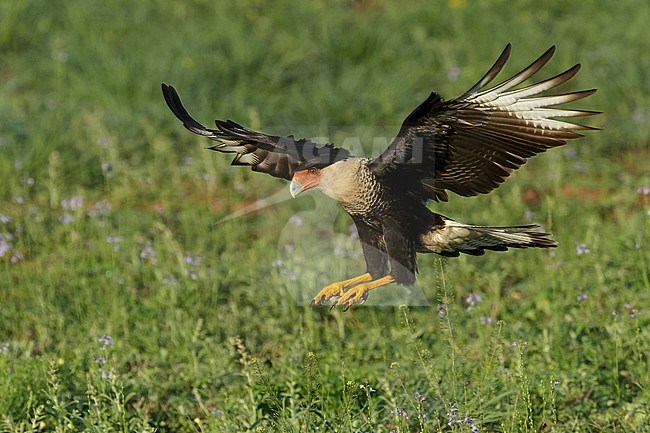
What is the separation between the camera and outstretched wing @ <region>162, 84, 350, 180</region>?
3.14 m

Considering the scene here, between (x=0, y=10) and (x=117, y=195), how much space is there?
309 cm

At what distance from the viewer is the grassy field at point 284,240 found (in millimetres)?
4059

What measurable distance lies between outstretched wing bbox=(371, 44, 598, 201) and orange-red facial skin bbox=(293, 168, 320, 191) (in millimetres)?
187

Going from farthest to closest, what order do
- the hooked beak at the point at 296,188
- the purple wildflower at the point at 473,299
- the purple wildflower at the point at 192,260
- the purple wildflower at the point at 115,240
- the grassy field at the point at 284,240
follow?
1. the purple wildflower at the point at 115,240
2. the purple wildflower at the point at 192,260
3. the purple wildflower at the point at 473,299
4. the grassy field at the point at 284,240
5. the hooked beak at the point at 296,188

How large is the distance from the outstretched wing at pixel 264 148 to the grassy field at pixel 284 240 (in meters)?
0.49

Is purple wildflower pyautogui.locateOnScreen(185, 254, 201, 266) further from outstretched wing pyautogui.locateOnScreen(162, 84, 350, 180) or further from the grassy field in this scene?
outstretched wing pyautogui.locateOnScreen(162, 84, 350, 180)

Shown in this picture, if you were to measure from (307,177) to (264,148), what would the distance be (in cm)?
20

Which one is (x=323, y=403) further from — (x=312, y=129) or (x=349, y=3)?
(x=349, y=3)

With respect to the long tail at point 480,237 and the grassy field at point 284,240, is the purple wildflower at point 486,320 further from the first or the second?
the long tail at point 480,237

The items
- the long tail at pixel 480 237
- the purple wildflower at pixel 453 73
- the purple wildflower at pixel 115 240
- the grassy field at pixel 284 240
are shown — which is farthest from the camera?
the purple wildflower at pixel 453 73

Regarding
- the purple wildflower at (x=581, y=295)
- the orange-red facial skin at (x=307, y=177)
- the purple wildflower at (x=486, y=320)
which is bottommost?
the purple wildflower at (x=486, y=320)

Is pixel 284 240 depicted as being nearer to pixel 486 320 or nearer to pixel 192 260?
pixel 192 260

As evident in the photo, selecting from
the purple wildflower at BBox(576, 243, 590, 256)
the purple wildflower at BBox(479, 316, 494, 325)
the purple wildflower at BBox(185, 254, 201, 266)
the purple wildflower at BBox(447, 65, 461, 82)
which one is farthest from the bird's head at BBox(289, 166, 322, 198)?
the purple wildflower at BBox(447, 65, 461, 82)

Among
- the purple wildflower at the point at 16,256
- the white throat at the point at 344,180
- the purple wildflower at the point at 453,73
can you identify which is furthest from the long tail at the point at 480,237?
the purple wildflower at the point at 453,73
